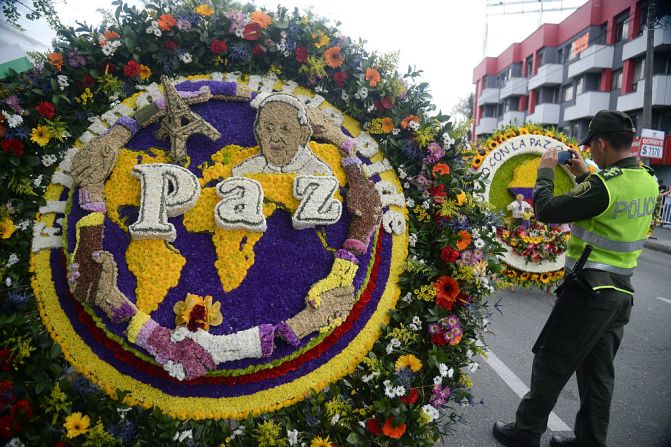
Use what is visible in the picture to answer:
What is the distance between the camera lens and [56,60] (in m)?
2.58

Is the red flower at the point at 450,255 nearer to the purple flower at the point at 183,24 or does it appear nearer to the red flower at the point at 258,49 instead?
the red flower at the point at 258,49

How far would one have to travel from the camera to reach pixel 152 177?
7.43 feet

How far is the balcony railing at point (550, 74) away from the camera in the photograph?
69.7 feet

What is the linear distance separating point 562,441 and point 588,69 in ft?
66.1

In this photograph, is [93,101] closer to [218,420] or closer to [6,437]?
[6,437]

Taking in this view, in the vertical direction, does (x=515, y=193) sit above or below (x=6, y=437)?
above

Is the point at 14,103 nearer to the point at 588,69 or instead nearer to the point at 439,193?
the point at 439,193

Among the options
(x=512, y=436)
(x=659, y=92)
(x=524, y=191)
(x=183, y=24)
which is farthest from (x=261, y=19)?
(x=659, y=92)

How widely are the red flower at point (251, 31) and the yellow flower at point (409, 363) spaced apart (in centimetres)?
224

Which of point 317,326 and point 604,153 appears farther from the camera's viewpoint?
point 604,153

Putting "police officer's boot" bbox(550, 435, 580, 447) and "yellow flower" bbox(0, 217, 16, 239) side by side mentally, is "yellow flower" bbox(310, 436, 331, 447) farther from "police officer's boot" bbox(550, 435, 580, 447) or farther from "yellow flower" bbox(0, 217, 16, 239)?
"yellow flower" bbox(0, 217, 16, 239)

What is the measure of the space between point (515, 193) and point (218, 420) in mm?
4737

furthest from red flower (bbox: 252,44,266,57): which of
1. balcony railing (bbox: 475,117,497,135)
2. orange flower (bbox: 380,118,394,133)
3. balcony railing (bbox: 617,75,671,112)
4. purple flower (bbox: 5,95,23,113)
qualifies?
balcony railing (bbox: 475,117,497,135)

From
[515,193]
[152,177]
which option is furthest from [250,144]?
[515,193]
